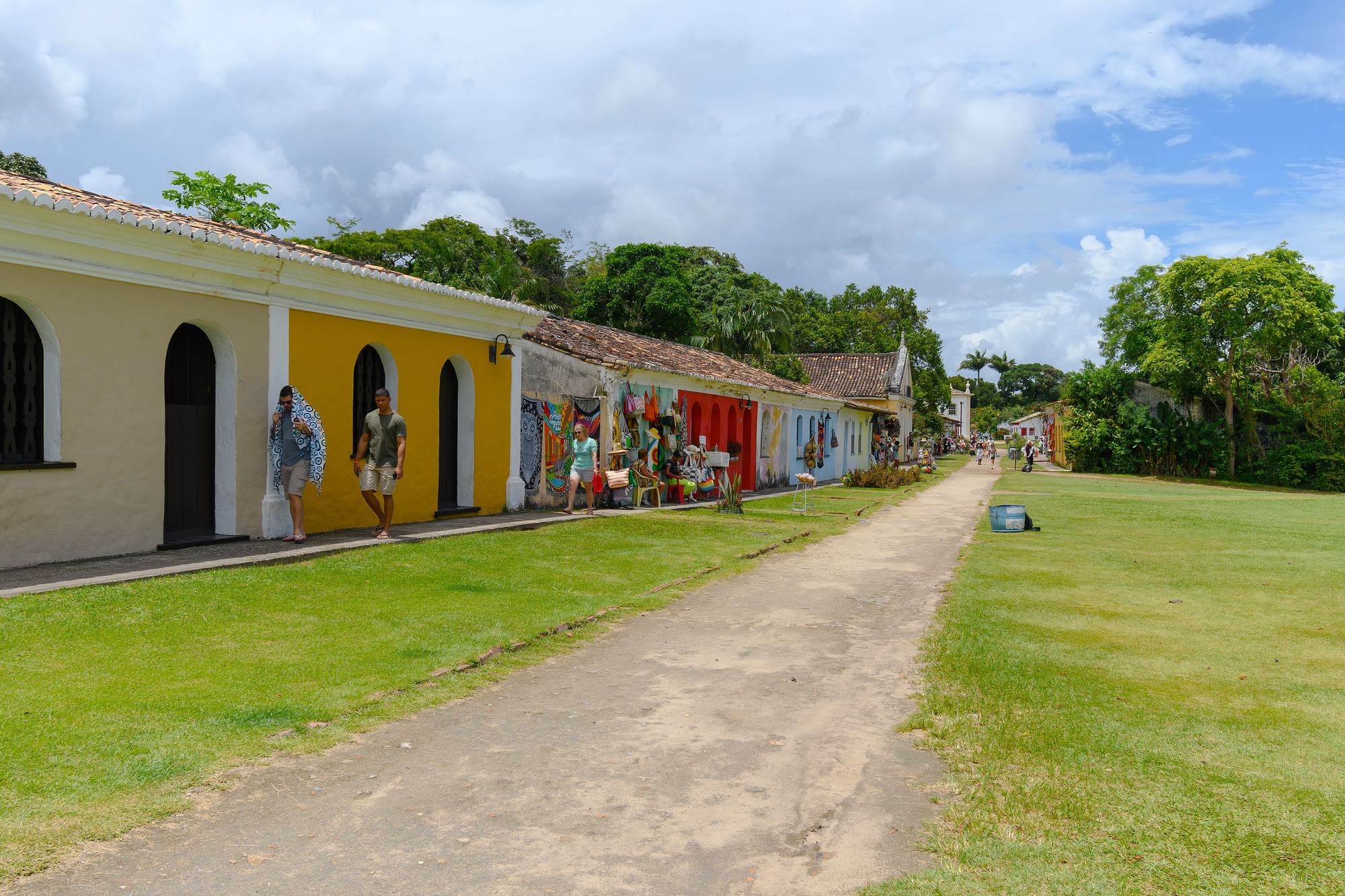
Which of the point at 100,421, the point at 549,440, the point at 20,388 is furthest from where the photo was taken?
the point at 549,440

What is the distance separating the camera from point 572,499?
14.3 metres

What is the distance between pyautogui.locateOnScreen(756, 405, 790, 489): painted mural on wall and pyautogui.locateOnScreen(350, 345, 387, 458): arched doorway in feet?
43.6

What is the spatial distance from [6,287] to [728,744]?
730cm

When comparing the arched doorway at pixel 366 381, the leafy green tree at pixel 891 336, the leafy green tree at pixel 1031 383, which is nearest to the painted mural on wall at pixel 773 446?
the arched doorway at pixel 366 381

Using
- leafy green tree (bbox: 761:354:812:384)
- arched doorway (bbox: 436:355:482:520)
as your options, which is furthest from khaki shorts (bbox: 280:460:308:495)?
leafy green tree (bbox: 761:354:812:384)

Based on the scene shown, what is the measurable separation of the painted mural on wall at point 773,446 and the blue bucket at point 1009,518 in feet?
31.7

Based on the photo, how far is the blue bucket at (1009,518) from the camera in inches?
568

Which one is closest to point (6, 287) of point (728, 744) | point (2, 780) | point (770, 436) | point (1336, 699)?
point (2, 780)

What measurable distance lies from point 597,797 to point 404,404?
9.25 meters

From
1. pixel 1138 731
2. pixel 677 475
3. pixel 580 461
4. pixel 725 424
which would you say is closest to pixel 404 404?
pixel 580 461

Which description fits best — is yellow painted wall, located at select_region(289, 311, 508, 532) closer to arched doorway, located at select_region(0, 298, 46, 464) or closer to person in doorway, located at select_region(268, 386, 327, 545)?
person in doorway, located at select_region(268, 386, 327, 545)

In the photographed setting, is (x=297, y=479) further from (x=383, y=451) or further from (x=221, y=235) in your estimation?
(x=221, y=235)

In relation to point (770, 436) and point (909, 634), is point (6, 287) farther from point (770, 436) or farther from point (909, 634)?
point (770, 436)

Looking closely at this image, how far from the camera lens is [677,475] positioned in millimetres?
18219
